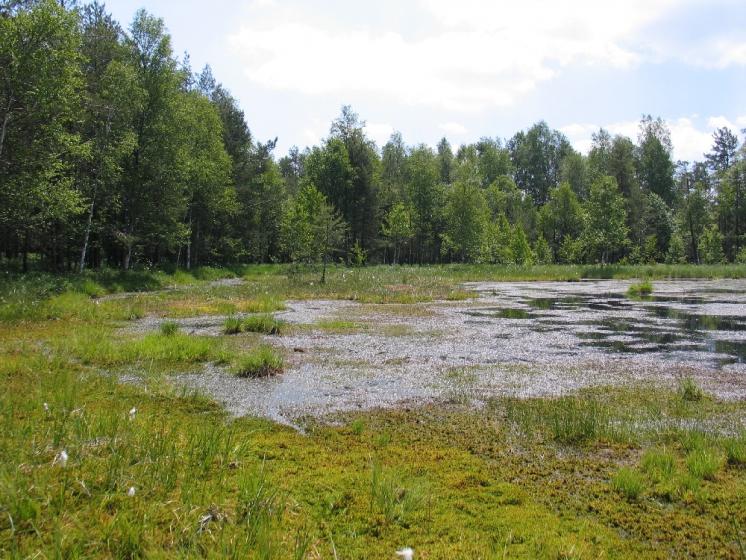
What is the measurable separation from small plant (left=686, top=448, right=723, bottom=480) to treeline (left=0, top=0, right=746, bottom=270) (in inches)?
944

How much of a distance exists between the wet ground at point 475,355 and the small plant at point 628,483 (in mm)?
3278

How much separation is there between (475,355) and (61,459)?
9.45m

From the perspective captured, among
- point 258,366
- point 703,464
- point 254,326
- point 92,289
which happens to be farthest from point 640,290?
point 92,289

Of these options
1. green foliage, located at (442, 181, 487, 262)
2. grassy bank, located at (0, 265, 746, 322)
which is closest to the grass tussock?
grassy bank, located at (0, 265, 746, 322)

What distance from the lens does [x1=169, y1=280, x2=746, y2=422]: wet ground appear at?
8805 millimetres

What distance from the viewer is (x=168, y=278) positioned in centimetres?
3494

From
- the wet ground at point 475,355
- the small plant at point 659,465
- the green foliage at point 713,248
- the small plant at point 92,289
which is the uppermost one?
the green foliage at point 713,248

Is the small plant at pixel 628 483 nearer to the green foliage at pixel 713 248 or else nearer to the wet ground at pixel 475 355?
the wet ground at pixel 475 355

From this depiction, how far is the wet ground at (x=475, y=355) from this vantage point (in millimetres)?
8805

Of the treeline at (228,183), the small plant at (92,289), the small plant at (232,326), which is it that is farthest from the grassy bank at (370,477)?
the treeline at (228,183)

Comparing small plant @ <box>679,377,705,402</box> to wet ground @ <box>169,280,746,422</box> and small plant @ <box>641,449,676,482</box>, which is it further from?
small plant @ <box>641,449,676,482</box>

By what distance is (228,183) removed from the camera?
156 ft

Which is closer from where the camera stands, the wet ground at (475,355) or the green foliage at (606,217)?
the wet ground at (475,355)

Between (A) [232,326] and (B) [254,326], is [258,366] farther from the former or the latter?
(B) [254,326]
